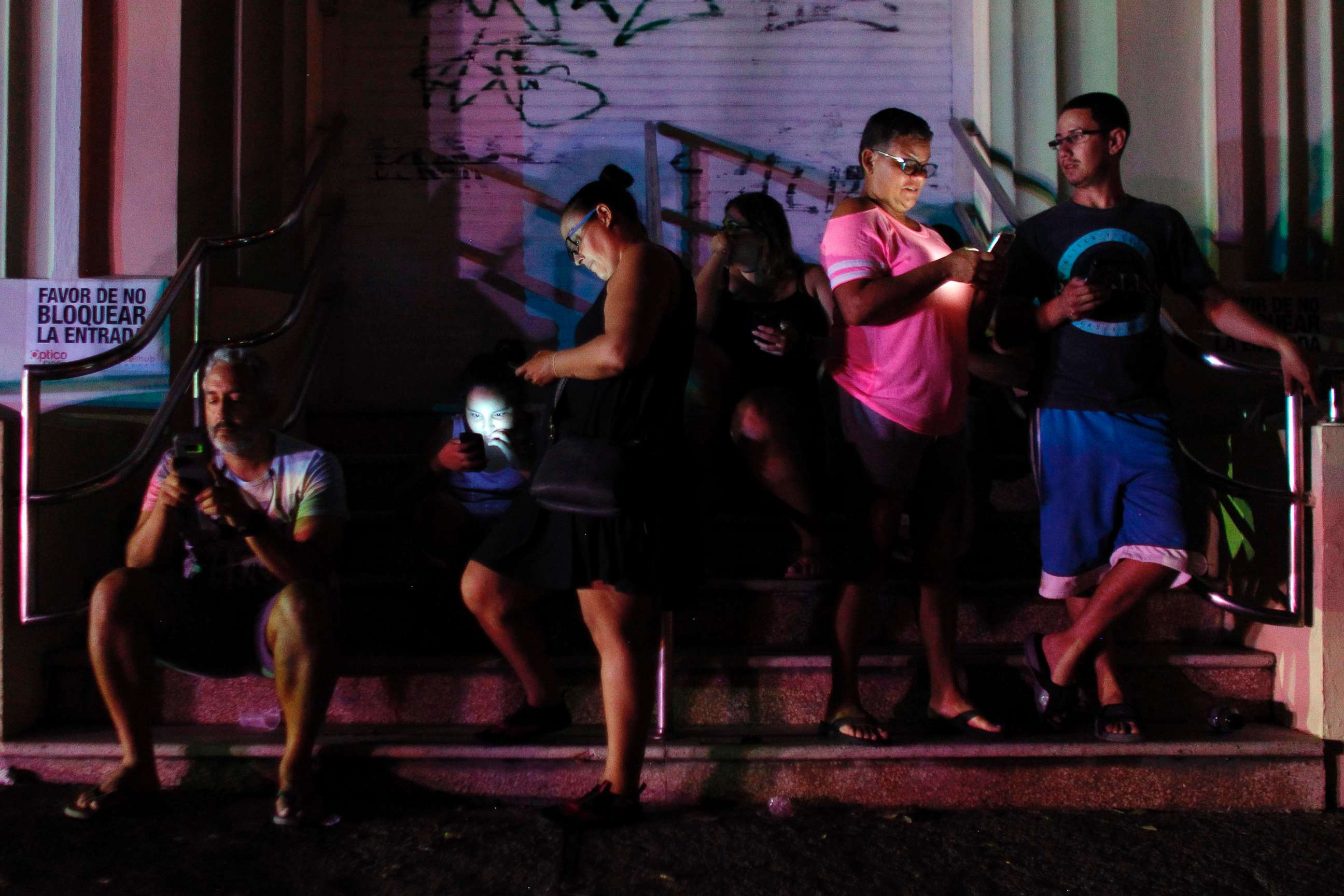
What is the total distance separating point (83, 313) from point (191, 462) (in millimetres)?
1873

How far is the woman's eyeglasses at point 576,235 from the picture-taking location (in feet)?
9.71

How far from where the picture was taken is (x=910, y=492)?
3.26 m

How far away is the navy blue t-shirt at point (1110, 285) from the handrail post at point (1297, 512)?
16.7 inches

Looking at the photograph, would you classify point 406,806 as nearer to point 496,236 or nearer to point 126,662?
point 126,662

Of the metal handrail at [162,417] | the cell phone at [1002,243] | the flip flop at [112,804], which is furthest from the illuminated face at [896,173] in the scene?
the flip flop at [112,804]

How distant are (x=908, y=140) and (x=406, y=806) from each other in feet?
8.29

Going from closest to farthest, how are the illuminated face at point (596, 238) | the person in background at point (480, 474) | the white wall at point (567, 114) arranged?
1. the illuminated face at point (596, 238)
2. the person in background at point (480, 474)
3. the white wall at point (567, 114)

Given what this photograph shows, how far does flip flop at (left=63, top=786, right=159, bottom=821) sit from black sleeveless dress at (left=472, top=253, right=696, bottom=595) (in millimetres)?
1306

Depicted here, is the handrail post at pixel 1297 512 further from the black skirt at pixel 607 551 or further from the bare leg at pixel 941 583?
the black skirt at pixel 607 551

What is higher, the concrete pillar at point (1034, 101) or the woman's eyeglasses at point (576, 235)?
the concrete pillar at point (1034, 101)

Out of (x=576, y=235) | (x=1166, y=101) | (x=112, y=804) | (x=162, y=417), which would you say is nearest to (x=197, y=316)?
(x=162, y=417)

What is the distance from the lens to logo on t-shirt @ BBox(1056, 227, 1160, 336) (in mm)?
3330

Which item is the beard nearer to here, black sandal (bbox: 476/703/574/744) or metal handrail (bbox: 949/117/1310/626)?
black sandal (bbox: 476/703/574/744)

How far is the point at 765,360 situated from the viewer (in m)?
3.94
